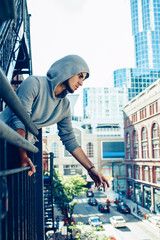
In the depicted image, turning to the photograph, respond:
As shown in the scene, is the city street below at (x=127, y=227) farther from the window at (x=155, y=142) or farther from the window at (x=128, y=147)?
the window at (x=128, y=147)

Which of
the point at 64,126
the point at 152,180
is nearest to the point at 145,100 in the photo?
the point at 152,180

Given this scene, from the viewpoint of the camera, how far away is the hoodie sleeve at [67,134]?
8.87ft

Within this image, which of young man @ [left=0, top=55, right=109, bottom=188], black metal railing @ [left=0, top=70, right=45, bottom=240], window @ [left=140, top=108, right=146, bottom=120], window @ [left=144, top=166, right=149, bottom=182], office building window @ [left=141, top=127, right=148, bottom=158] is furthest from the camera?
window @ [left=140, top=108, right=146, bottom=120]

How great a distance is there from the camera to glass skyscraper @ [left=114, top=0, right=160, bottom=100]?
128375 millimetres

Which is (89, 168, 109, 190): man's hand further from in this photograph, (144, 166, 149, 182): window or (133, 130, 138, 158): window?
(133, 130, 138, 158): window

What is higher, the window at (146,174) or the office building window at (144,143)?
the office building window at (144,143)

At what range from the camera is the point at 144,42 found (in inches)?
5231

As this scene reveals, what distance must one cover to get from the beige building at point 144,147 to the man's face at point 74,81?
30233 mm

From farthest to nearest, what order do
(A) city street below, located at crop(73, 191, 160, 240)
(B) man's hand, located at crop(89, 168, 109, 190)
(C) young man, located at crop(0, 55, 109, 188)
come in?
1. (A) city street below, located at crop(73, 191, 160, 240)
2. (B) man's hand, located at crop(89, 168, 109, 190)
3. (C) young man, located at crop(0, 55, 109, 188)

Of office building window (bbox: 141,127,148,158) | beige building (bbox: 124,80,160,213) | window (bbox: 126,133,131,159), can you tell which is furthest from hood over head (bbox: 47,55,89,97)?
window (bbox: 126,133,131,159)

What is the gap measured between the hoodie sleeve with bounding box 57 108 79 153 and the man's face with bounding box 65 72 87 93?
0.38 metres

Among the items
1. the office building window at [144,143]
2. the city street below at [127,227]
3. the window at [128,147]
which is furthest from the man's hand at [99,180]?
the window at [128,147]

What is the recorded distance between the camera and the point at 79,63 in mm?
2303

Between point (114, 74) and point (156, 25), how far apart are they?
3292cm
